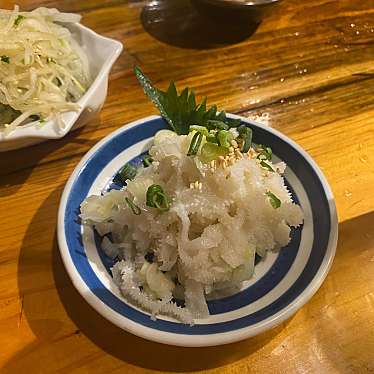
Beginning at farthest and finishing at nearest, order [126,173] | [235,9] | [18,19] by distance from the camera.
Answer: [235,9]
[18,19]
[126,173]

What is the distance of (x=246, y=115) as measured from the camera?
6.06 ft

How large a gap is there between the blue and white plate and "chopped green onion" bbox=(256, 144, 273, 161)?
55mm

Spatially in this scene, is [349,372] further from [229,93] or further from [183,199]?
[229,93]

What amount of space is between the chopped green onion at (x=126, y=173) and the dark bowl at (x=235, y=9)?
93 centimetres

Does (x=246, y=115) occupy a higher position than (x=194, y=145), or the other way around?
(x=194, y=145)

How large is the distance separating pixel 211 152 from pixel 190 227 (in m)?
0.18

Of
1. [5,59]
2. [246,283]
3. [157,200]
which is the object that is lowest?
[246,283]

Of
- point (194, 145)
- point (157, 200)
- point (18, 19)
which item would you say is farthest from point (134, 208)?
point (18, 19)

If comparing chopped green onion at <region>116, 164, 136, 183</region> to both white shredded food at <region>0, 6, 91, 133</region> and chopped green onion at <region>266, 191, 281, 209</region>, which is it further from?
chopped green onion at <region>266, 191, 281, 209</region>

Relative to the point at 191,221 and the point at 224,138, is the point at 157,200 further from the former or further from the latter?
the point at 224,138

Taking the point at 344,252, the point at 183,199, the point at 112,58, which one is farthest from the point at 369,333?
the point at 112,58

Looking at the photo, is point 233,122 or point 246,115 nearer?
point 233,122

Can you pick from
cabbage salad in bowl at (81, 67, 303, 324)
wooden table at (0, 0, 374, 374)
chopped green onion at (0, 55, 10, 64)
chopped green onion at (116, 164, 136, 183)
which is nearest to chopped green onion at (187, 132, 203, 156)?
cabbage salad in bowl at (81, 67, 303, 324)

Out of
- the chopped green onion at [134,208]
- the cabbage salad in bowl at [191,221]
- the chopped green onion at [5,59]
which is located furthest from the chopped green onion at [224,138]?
the chopped green onion at [5,59]
